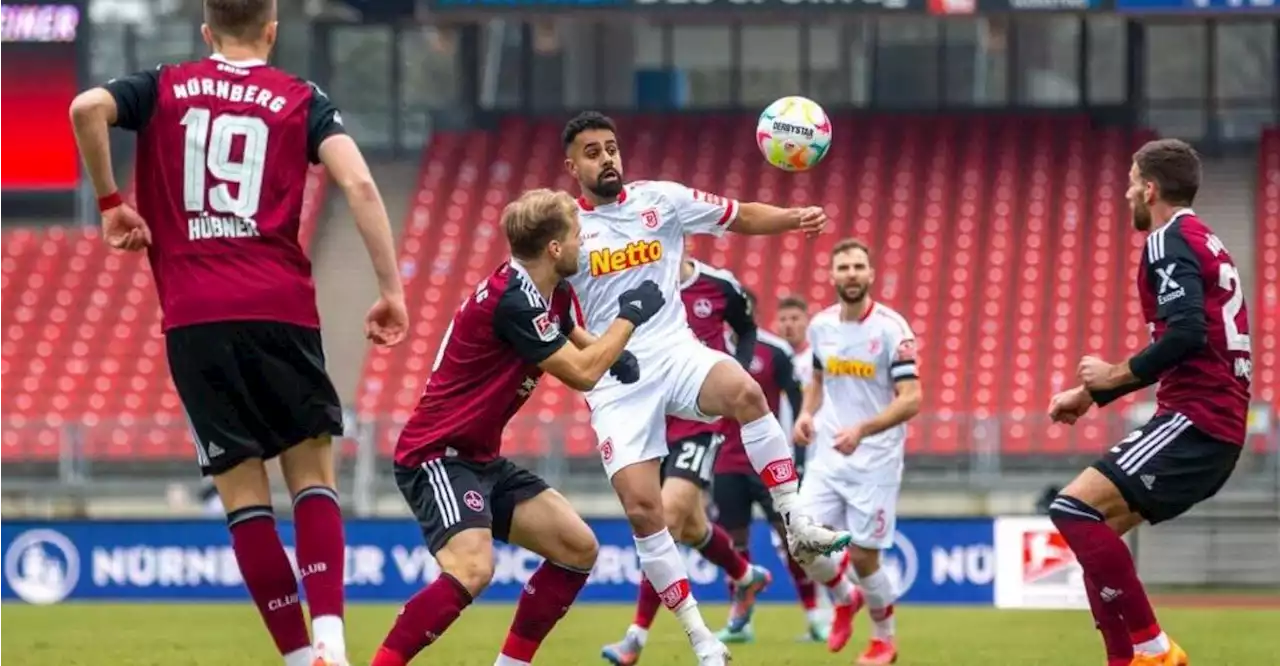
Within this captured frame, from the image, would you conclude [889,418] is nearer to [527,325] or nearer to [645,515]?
[645,515]

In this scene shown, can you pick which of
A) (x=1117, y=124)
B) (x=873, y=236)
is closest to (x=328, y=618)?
(x=873, y=236)

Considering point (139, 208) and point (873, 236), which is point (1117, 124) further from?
point (139, 208)

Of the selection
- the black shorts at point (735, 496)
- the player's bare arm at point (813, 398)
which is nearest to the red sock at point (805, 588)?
the black shorts at point (735, 496)

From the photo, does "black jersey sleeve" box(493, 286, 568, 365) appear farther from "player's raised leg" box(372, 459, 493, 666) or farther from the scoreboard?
the scoreboard

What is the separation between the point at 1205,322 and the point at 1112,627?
1.36 metres

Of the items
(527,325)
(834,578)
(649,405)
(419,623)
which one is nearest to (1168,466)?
(649,405)

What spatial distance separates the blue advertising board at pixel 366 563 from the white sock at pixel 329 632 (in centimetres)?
1207

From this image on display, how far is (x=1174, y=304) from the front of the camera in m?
8.83

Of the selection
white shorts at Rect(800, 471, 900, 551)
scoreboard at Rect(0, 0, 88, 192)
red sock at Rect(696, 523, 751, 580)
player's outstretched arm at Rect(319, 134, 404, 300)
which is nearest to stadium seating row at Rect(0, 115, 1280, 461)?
scoreboard at Rect(0, 0, 88, 192)

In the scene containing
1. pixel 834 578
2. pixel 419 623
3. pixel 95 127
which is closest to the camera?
pixel 95 127

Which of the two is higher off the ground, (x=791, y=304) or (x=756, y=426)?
(x=756, y=426)

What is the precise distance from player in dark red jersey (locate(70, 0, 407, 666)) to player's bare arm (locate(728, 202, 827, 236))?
3170mm

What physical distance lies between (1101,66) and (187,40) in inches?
537

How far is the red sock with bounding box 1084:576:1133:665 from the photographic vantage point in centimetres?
910
